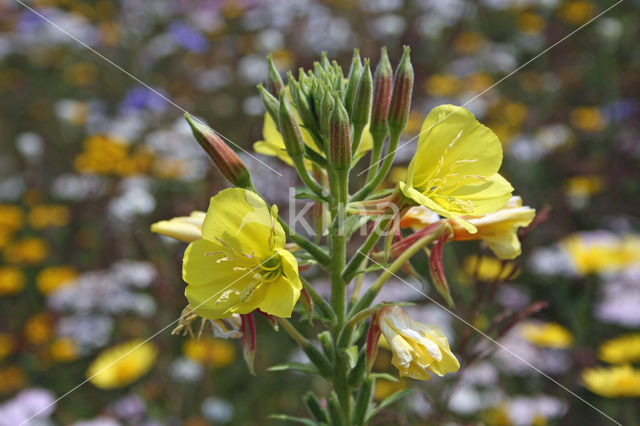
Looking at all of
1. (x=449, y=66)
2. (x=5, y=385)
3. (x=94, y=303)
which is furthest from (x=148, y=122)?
(x=449, y=66)

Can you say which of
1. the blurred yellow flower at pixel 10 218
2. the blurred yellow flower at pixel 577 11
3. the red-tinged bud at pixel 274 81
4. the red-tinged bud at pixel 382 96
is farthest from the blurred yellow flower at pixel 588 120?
the blurred yellow flower at pixel 10 218

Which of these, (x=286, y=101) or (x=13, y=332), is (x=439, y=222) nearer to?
(x=286, y=101)

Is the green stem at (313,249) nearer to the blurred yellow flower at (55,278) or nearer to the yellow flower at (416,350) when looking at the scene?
the yellow flower at (416,350)

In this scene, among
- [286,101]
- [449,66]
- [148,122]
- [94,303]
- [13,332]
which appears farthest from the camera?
[449,66]

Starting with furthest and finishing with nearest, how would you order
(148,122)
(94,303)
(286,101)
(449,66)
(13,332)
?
(449,66)
(148,122)
(13,332)
(94,303)
(286,101)

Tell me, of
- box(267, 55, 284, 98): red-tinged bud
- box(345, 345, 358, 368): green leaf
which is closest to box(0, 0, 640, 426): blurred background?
box(345, 345, 358, 368): green leaf
